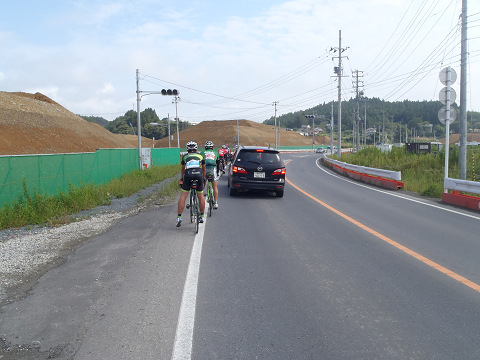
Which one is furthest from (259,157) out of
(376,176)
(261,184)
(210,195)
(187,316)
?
(187,316)

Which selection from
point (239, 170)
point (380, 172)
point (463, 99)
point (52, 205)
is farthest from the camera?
point (380, 172)

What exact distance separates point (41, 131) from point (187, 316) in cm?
5479

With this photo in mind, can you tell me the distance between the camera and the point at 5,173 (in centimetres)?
1124

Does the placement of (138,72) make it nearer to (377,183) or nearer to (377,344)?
(377,183)

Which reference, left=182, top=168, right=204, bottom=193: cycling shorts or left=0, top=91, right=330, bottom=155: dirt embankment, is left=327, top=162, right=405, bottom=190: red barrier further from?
left=0, top=91, right=330, bottom=155: dirt embankment

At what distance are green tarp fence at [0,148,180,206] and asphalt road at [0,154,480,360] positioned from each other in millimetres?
4216

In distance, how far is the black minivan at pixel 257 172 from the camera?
47.6 feet

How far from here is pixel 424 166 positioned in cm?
2378

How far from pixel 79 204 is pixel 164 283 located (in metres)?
7.81

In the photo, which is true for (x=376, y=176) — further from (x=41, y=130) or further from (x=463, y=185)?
(x=41, y=130)

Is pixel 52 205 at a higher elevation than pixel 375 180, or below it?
higher

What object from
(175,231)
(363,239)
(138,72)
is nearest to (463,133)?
(363,239)

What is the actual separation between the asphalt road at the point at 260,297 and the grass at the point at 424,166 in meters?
8.67

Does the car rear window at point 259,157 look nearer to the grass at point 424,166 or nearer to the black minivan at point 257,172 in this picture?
the black minivan at point 257,172
